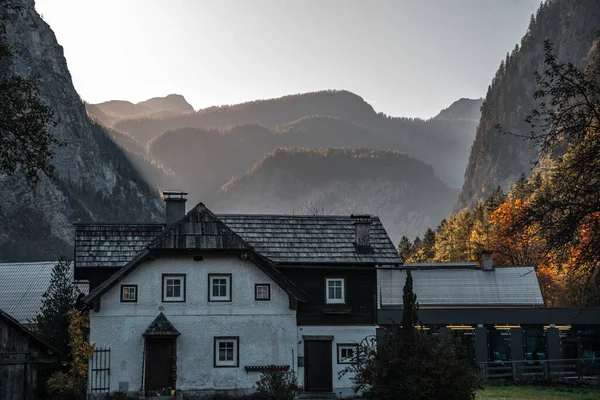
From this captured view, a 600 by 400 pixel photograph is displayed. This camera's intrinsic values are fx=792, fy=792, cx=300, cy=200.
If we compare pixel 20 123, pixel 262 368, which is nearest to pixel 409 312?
pixel 262 368

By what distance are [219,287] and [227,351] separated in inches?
109

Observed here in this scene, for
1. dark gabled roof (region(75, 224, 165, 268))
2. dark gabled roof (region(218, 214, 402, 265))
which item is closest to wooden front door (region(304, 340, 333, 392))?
dark gabled roof (region(218, 214, 402, 265))

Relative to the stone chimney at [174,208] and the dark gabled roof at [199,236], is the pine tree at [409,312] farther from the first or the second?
the stone chimney at [174,208]

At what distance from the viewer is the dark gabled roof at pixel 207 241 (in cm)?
3384

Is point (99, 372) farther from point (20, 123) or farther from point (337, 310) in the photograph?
point (20, 123)

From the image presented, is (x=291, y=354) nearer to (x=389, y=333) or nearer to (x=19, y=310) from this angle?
(x=389, y=333)

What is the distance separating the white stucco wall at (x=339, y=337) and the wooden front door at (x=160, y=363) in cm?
559

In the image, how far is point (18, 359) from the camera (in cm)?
2670

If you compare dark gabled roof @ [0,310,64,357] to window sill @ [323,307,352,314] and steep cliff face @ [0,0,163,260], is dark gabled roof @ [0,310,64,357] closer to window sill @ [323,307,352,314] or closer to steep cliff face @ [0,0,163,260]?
window sill @ [323,307,352,314]

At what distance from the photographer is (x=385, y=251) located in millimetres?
36812

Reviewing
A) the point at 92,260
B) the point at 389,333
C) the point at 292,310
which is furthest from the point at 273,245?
the point at 389,333

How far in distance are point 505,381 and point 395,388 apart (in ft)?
63.1

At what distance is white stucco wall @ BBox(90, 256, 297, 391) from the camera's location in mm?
32875

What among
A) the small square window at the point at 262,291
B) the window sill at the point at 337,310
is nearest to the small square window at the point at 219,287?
the small square window at the point at 262,291
